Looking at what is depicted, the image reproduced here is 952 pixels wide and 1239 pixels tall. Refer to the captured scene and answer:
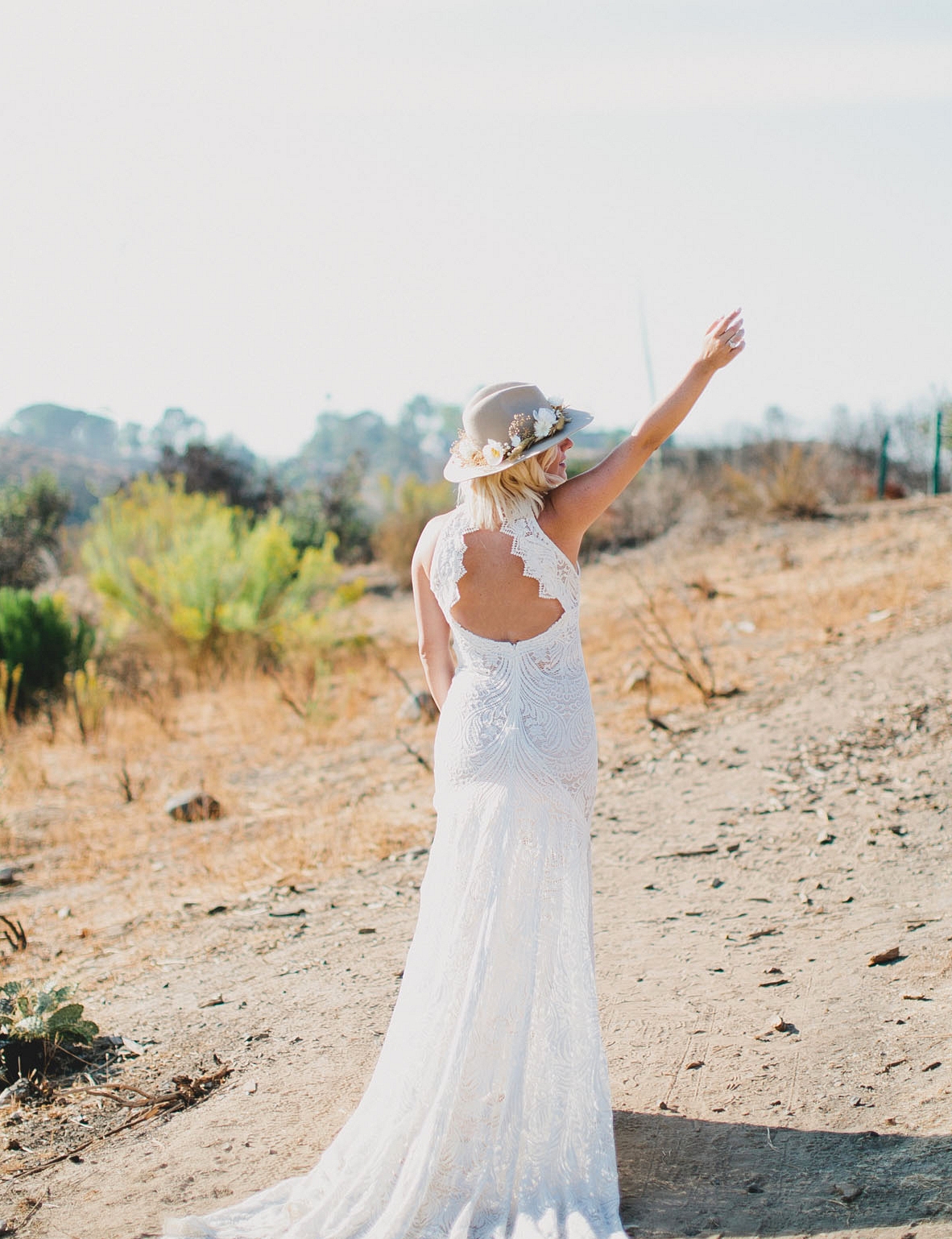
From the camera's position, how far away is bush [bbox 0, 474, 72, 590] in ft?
60.3

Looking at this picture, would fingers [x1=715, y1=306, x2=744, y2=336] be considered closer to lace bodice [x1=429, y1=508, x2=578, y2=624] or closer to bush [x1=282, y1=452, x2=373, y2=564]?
lace bodice [x1=429, y1=508, x2=578, y2=624]

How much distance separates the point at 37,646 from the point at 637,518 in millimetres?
12009

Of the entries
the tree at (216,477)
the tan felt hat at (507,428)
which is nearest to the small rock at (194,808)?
the tan felt hat at (507,428)

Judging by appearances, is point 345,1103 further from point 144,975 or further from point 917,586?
point 917,586

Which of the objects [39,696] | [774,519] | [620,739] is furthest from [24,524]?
[620,739]

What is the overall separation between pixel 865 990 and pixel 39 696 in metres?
9.62

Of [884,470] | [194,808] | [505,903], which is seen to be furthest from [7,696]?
[884,470]

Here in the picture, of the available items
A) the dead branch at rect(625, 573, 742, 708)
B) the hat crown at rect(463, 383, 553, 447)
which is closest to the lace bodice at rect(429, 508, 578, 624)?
the hat crown at rect(463, 383, 553, 447)

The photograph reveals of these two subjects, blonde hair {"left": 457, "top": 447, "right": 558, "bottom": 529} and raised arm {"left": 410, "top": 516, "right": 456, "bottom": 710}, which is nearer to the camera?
blonde hair {"left": 457, "top": 447, "right": 558, "bottom": 529}

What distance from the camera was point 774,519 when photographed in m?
18.4

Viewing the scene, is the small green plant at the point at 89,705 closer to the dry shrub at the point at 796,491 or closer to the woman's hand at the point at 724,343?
the woman's hand at the point at 724,343

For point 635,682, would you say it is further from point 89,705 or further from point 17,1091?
point 17,1091

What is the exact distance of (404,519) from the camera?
19.9 m

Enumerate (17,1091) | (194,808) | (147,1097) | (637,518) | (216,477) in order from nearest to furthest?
(147,1097)
(17,1091)
(194,808)
(637,518)
(216,477)
